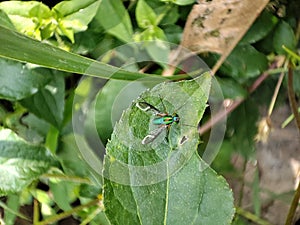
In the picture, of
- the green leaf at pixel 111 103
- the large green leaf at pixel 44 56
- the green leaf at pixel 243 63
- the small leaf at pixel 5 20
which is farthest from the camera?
the green leaf at pixel 243 63

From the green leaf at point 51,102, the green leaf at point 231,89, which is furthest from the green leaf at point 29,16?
the green leaf at point 231,89

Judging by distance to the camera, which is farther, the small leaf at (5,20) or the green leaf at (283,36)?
the green leaf at (283,36)

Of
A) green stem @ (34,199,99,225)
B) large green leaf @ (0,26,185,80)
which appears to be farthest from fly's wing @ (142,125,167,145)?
green stem @ (34,199,99,225)

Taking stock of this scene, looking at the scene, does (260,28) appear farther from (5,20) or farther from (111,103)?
(5,20)

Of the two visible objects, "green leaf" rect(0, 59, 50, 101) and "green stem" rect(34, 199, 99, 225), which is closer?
"green leaf" rect(0, 59, 50, 101)

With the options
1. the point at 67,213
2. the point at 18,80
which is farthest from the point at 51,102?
the point at 67,213

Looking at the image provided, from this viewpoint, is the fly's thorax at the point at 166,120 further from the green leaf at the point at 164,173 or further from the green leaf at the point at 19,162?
the green leaf at the point at 19,162

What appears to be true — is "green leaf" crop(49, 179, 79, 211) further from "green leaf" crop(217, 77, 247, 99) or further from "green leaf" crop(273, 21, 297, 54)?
"green leaf" crop(273, 21, 297, 54)
